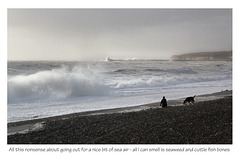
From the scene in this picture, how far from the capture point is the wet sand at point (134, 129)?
5.45 m

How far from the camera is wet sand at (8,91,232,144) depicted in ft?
17.9

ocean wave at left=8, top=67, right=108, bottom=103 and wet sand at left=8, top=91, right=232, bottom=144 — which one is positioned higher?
ocean wave at left=8, top=67, right=108, bottom=103

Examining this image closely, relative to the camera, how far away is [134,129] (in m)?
6.28

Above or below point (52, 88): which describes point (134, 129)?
below

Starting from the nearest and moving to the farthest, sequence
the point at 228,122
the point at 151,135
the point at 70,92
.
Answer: the point at 151,135 → the point at 228,122 → the point at 70,92

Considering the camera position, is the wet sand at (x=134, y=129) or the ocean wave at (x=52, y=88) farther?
the ocean wave at (x=52, y=88)

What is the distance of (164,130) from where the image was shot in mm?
6004

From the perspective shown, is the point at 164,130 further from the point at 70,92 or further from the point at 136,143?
the point at 70,92

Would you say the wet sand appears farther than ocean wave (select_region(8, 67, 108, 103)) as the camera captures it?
No

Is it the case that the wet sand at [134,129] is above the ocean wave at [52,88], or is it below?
below

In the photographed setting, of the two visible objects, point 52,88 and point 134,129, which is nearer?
point 134,129
